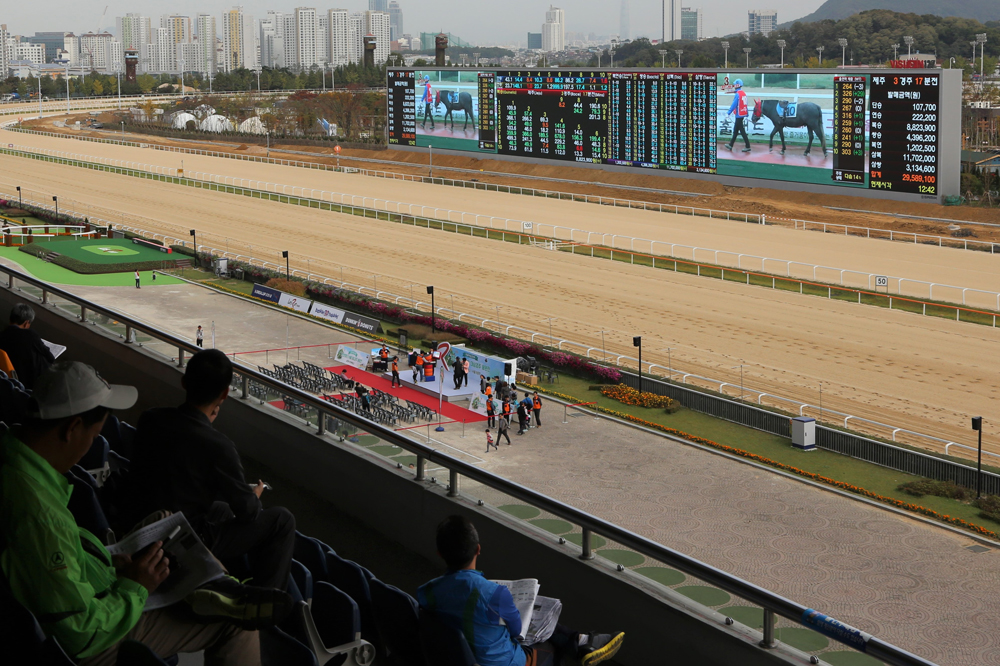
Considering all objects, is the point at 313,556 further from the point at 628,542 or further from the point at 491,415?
the point at 491,415

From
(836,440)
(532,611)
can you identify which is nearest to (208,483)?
(532,611)

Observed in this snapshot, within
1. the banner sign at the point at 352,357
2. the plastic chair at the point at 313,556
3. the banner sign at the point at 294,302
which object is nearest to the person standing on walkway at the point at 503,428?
the banner sign at the point at 352,357

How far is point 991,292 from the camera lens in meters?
24.8

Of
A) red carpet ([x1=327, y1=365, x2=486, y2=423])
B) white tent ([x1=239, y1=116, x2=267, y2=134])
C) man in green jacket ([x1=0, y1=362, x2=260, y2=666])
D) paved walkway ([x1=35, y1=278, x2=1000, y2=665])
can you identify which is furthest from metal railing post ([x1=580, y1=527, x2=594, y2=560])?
white tent ([x1=239, y1=116, x2=267, y2=134])

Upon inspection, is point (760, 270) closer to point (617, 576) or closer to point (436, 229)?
point (436, 229)

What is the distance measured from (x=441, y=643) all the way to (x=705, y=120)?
38.8 metres

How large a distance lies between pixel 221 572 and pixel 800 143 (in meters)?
37.1

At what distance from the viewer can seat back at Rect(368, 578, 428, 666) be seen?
3123 millimetres

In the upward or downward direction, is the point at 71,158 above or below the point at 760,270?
above

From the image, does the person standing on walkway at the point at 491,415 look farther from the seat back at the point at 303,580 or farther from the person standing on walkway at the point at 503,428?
the seat back at the point at 303,580

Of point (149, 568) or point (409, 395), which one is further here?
point (409, 395)

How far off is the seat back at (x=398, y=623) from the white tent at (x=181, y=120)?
3687 inches

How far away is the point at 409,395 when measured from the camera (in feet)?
60.7

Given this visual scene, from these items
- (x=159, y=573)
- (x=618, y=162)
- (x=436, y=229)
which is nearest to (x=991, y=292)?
(x=436, y=229)
